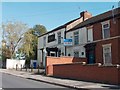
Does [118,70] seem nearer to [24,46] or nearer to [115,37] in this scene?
[115,37]

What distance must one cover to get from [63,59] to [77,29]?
20.6ft

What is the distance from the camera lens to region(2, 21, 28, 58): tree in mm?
58250

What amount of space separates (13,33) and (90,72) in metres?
38.6

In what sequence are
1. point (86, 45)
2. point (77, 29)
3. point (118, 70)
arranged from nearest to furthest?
point (118, 70), point (86, 45), point (77, 29)

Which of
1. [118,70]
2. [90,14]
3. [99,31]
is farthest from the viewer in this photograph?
[90,14]

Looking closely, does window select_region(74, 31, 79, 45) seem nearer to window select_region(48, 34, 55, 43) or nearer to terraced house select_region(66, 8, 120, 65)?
terraced house select_region(66, 8, 120, 65)

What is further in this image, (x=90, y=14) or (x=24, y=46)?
(x=24, y=46)

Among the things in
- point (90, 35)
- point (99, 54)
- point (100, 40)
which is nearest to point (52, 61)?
point (99, 54)

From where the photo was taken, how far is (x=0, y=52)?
200 feet

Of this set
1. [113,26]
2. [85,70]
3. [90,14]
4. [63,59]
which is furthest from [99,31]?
[90,14]

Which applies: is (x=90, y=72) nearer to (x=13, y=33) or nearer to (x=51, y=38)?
(x=51, y=38)

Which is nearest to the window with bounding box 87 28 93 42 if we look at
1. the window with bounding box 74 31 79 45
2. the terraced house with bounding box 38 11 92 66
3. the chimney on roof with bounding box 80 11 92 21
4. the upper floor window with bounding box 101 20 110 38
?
the upper floor window with bounding box 101 20 110 38

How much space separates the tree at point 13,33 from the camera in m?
58.2

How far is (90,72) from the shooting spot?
2262cm
